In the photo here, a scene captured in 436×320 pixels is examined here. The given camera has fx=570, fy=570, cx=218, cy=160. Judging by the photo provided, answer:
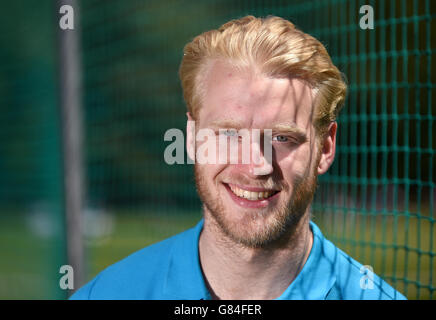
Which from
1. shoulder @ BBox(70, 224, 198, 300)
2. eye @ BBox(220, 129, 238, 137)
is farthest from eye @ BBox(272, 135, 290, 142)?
shoulder @ BBox(70, 224, 198, 300)

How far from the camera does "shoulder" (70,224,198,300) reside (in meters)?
2.08

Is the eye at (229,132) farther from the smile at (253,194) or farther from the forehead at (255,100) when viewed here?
the smile at (253,194)

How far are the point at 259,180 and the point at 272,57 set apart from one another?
1.36 feet

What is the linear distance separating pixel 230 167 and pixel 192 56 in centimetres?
46

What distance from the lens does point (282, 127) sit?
1871 mm

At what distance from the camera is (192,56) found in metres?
2.10

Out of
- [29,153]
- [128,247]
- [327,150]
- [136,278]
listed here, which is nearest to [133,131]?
[29,153]

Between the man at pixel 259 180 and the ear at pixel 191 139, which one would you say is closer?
the man at pixel 259 180

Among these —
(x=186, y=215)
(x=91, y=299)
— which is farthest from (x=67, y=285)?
(x=186, y=215)

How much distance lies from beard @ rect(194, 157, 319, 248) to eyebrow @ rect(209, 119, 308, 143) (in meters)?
0.13

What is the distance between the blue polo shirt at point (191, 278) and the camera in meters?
2.00

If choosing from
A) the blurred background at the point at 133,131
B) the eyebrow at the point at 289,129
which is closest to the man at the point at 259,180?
the eyebrow at the point at 289,129

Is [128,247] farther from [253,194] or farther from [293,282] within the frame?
[253,194]
